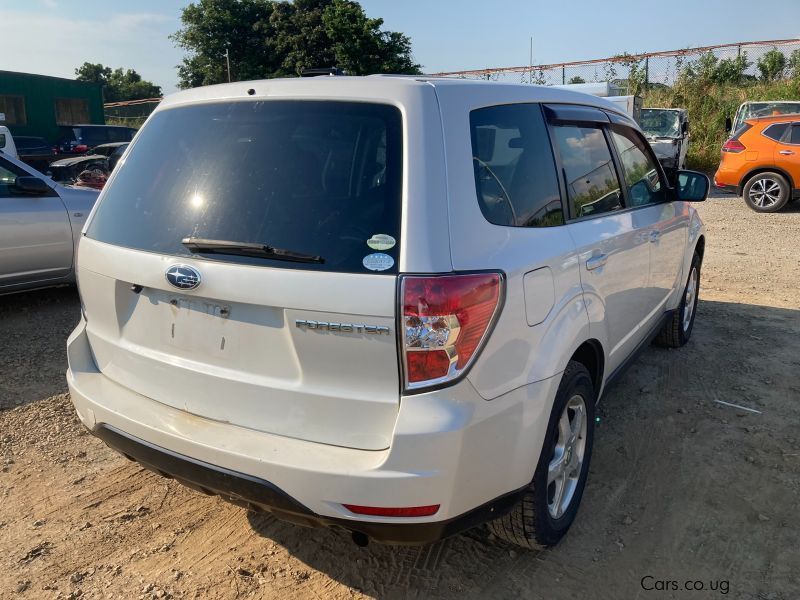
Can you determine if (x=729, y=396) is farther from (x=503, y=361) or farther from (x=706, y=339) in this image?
(x=503, y=361)

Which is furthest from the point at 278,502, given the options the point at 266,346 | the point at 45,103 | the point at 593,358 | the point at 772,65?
the point at 45,103

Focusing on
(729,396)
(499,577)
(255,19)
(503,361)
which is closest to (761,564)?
(499,577)

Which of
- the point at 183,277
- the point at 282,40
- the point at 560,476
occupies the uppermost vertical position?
the point at 282,40

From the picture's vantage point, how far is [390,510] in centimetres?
204

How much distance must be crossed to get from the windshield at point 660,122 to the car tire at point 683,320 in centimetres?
1236

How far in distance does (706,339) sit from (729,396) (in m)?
1.24

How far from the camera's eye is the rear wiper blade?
2.11 m

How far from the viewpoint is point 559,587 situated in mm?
2576

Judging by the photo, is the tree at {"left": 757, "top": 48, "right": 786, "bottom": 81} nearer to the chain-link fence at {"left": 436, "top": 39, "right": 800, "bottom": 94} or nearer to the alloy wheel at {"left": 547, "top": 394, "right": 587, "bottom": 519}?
the chain-link fence at {"left": 436, "top": 39, "right": 800, "bottom": 94}

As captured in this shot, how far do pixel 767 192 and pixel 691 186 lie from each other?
10247 mm

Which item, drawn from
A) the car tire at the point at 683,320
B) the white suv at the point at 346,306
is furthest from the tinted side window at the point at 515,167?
the car tire at the point at 683,320

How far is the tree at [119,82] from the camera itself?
2539 inches

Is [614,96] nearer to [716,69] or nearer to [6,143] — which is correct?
[716,69]

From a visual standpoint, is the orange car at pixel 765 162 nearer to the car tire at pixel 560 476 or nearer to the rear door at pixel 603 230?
the rear door at pixel 603 230
